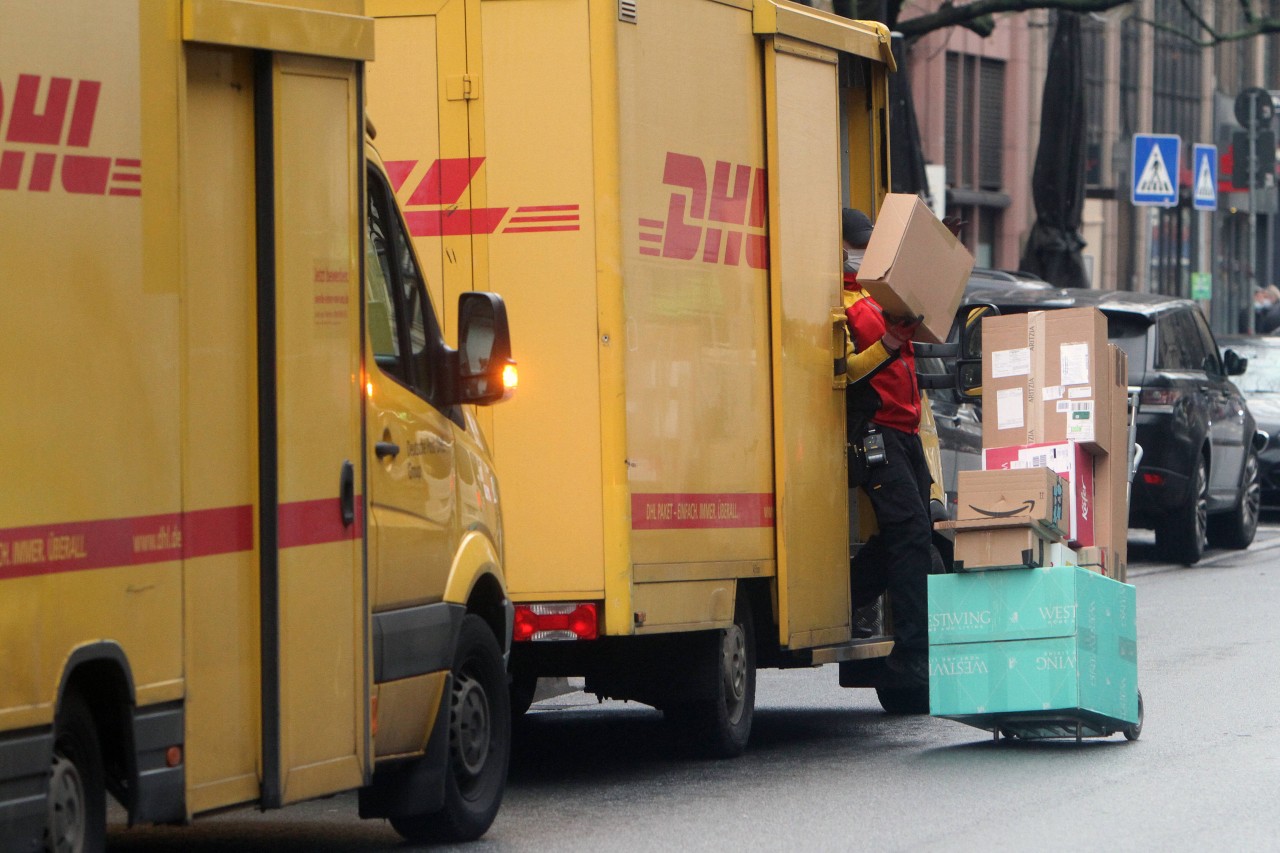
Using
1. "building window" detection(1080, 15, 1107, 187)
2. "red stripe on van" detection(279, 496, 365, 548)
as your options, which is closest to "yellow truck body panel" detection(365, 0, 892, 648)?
"red stripe on van" detection(279, 496, 365, 548)

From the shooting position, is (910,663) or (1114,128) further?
(1114,128)

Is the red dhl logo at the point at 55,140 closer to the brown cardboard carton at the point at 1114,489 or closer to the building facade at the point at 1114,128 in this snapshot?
the brown cardboard carton at the point at 1114,489

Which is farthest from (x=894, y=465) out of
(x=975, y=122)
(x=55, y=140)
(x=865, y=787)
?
(x=975, y=122)

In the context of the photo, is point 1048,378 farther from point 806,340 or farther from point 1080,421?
point 806,340

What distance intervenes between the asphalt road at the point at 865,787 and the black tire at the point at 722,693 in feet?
0.34

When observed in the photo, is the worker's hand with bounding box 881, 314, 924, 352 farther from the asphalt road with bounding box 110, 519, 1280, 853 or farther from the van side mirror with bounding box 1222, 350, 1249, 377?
the van side mirror with bounding box 1222, 350, 1249, 377

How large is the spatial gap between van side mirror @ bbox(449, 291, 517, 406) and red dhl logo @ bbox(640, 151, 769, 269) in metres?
1.34

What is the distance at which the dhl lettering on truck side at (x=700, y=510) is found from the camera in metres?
8.62

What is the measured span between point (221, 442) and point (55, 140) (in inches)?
39.5

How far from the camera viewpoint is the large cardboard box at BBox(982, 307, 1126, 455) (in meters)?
9.85

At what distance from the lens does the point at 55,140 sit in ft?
18.1

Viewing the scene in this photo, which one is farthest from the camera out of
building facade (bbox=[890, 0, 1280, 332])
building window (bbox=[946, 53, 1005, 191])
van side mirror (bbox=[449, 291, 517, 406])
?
building window (bbox=[946, 53, 1005, 191])

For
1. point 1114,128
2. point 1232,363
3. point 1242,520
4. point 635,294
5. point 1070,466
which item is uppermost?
point 1114,128

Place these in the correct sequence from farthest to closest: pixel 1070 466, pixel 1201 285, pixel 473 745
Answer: pixel 1201 285 → pixel 1070 466 → pixel 473 745
